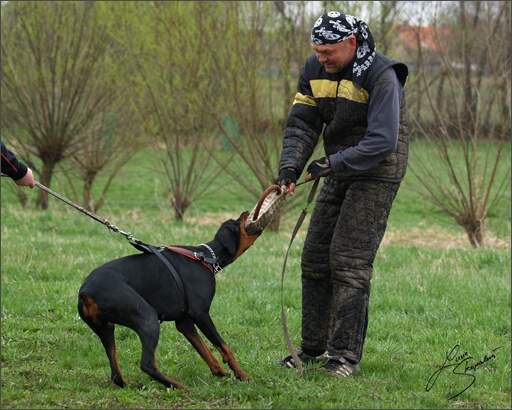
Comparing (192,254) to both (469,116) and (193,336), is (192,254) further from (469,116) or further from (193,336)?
(469,116)

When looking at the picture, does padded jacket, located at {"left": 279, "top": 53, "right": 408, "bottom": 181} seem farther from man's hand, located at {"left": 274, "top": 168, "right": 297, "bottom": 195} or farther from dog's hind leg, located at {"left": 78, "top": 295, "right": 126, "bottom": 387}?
dog's hind leg, located at {"left": 78, "top": 295, "right": 126, "bottom": 387}

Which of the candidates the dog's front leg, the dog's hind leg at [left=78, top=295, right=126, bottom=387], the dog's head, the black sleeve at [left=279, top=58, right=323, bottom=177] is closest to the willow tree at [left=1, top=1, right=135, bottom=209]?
the black sleeve at [left=279, top=58, right=323, bottom=177]

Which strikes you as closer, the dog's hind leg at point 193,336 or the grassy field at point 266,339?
the grassy field at point 266,339

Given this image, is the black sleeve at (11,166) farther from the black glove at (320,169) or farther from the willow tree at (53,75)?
the willow tree at (53,75)

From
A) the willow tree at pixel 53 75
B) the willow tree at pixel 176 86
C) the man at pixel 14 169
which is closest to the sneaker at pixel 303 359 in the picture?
the man at pixel 14 169

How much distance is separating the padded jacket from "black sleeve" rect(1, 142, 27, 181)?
5.37 feet

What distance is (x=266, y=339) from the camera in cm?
582

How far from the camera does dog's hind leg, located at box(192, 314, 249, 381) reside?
446cm

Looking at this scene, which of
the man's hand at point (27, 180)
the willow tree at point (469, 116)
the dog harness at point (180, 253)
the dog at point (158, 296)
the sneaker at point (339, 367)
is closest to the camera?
the dog at point (158, 296)

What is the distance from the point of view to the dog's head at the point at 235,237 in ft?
15.8

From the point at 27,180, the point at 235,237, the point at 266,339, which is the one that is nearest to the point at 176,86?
the point at 266,339

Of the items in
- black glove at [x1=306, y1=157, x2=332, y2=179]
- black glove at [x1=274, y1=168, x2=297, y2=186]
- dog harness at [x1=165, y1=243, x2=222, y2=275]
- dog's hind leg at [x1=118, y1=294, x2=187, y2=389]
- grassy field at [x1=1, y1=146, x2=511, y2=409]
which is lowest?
grassy field at [x1=1, y1=146, x2=511, y2=409]

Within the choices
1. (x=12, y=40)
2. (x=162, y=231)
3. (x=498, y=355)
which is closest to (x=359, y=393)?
(x=498, y=355)

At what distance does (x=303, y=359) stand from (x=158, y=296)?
130 centimetres
